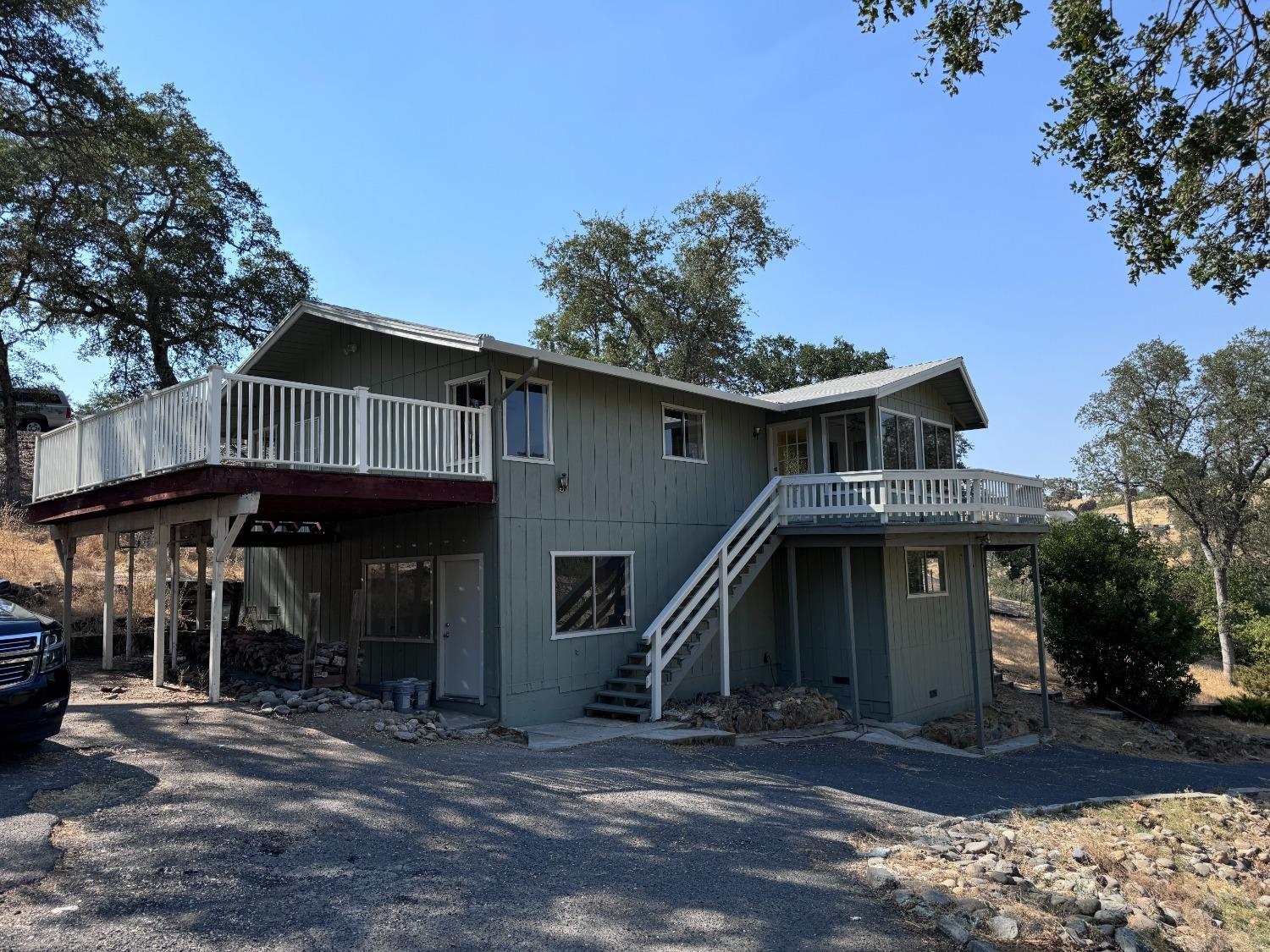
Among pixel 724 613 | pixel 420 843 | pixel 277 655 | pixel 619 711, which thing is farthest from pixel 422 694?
pixel 420 843

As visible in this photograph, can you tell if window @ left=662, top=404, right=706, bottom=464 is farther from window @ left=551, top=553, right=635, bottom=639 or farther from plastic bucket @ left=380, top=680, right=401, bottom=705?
plastic bucket @ left=380, top=680, right=401, bottom=705

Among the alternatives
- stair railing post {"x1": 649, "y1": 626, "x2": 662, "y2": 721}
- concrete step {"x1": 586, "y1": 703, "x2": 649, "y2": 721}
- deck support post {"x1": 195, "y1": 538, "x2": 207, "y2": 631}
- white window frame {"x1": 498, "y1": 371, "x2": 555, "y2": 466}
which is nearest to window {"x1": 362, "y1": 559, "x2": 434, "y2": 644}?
white window frame {"x1": 498, "y1": 371, "x2": 555, "y2": 466}

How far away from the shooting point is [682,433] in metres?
15.0

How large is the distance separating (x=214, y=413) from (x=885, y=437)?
461 inches

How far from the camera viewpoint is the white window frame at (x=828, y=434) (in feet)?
52.8

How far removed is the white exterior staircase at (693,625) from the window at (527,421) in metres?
3.13

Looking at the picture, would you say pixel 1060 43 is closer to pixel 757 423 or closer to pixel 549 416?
pixel 549 416

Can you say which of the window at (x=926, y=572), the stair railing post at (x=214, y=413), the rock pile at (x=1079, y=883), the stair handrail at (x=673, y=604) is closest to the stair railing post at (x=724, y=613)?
the stair handrail at (x=673, y=604)

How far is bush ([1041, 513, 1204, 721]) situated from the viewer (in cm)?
2036

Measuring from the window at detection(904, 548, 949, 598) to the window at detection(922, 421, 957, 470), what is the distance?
1.87 metres

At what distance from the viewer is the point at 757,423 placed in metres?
16.7

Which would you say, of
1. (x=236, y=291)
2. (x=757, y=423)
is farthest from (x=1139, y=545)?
(x=236, y=291)

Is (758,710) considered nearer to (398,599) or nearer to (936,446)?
(398,599)

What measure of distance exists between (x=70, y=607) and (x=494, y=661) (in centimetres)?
781
